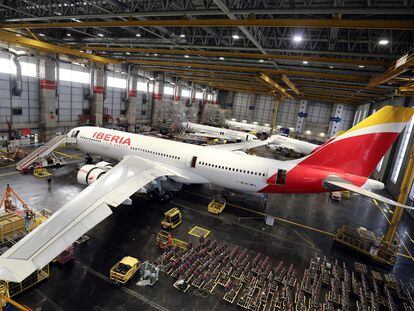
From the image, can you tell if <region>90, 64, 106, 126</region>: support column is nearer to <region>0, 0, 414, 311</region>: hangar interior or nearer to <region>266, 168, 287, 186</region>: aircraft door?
<region>0, 0, 414, 311</region>: hangar interior

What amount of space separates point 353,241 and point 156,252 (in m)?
14.1

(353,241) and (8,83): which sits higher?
(8,83)

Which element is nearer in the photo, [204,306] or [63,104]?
[204,306]

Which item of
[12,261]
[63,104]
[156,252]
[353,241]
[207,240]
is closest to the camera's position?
[12,261]

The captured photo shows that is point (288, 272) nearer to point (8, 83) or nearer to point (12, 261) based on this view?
point (12, 261)

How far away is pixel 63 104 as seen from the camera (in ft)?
131

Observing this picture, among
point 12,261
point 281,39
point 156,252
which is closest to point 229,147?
point 281,39

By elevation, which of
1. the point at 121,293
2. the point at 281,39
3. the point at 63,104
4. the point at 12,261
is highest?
the point at 281,39

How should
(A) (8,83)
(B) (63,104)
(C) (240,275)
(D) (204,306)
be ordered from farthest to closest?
(B) (63,104), (A) (8,83), (C) (240,275), (D) (204,306)

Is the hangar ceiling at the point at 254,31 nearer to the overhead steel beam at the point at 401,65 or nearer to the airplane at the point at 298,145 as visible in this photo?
the overhead steel beam at the point at 401,65

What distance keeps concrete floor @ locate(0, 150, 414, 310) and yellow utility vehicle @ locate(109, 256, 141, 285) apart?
362mm

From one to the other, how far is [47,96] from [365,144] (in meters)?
40.3

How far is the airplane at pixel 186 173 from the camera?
10055 millimetres

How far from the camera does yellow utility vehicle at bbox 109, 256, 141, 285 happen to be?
39.0 feet
